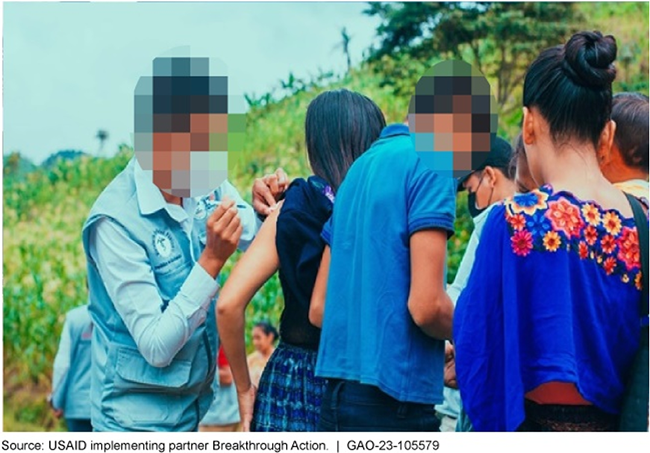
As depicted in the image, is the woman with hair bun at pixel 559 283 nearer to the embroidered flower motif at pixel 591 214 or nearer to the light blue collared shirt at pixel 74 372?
the embroidered flower motif at pixel 591 214

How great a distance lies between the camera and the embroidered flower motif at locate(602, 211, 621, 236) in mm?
2484

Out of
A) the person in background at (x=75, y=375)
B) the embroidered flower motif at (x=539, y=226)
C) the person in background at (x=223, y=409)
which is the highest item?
the embroidered flower motif at (x=539, y=226)

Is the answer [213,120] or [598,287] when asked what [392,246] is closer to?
[598,287]

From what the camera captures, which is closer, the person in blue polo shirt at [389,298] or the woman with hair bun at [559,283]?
the woman with hair bun at [559,283]

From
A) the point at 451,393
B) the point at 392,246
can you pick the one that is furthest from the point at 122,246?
the point at 451,393

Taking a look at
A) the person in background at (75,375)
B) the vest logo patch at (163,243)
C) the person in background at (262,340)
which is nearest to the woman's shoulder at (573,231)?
the vest logo patch at (163,243)

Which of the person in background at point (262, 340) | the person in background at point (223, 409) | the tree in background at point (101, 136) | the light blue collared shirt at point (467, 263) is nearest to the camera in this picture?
the light blue collared shirt at point (467, 263)

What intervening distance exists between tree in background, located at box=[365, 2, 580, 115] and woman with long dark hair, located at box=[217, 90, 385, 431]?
477 cm

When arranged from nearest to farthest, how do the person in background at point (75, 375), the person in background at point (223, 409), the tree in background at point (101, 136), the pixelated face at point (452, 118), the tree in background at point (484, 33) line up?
the pixelated face at point (452, 118) < the person in background at point (75, 375) < the person in background at point (223, 409) < the tree in background at point (101, 136) < the tree in background at point (484, 33)

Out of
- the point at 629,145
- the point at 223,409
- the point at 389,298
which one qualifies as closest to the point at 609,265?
the point at 389,298

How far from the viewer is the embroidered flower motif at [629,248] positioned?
8.17 ft

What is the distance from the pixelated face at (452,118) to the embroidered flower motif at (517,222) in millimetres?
370

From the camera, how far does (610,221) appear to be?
8.18 feet

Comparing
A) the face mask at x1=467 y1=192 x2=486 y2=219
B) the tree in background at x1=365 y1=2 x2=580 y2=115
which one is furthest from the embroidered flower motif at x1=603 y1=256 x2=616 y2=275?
the tree in background at x1=365 y1=2 x2=580 y2=115
